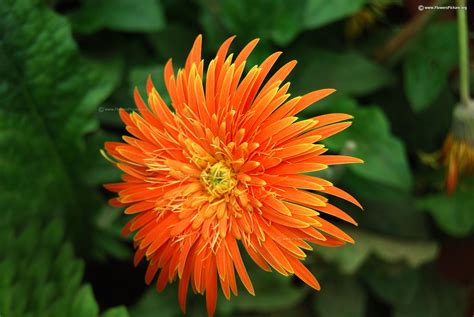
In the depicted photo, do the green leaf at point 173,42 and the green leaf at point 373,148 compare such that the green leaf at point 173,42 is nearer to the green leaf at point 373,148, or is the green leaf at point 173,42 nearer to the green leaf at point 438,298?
the green leaf at point 373,148

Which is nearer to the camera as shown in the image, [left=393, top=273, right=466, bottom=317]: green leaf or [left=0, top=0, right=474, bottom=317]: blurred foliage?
[left=0, top=0, right=474, bottom=317]: blurred foliage

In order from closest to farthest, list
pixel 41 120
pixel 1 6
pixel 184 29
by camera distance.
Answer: pixel 1 6
pixel 41 120
pixel 184 29

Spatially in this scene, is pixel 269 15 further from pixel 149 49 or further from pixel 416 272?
pixel 416 272

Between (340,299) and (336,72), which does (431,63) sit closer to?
(336,72)

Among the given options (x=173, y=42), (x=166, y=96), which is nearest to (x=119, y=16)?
(x=173, y=42)

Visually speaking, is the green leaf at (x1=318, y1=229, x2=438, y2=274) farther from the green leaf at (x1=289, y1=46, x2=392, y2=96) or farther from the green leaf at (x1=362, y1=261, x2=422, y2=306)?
the green leaf at (x1=289, y1=46, x2=392, y2=96)

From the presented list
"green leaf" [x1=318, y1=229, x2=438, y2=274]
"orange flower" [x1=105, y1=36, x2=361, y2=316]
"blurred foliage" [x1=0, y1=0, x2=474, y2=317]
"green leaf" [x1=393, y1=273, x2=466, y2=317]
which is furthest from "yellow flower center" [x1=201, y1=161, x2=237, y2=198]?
"green leaf" [x1=393, y1=273, x2=466, y2=317]

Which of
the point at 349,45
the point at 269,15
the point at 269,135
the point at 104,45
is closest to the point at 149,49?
the point at 104,45
